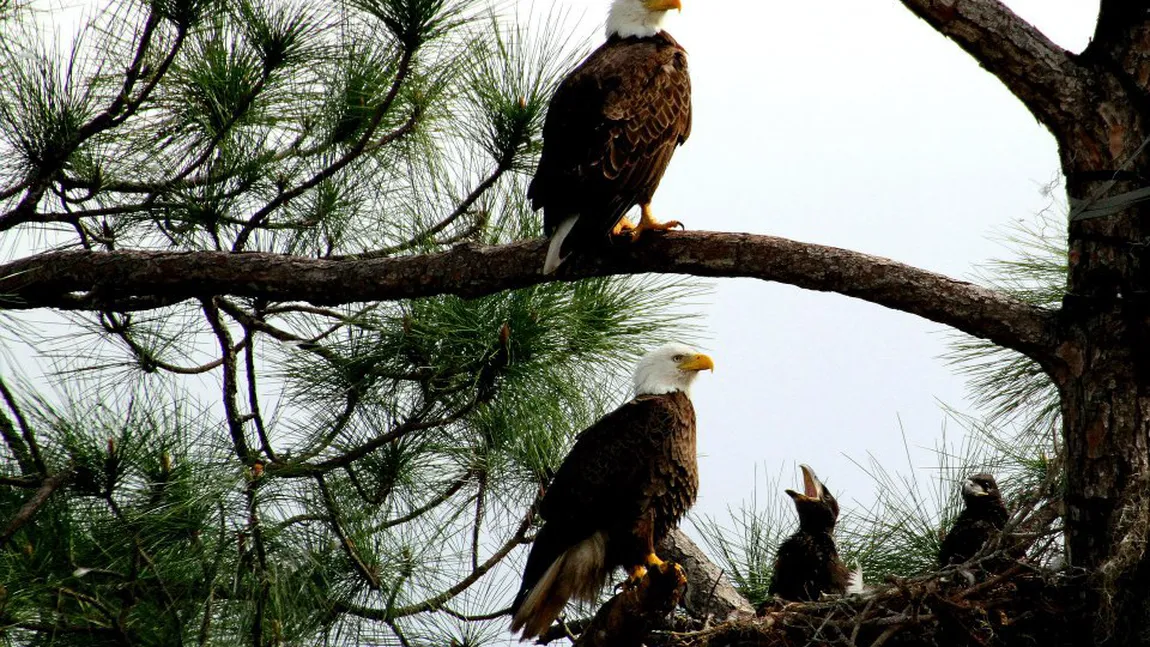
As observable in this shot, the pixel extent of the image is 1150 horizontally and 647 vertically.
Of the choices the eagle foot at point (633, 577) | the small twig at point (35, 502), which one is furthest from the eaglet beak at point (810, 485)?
the small twig at point (35, 502)

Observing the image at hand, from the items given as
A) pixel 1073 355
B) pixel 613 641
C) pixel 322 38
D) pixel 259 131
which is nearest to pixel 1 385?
pixel 259 131

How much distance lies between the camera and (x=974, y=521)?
430 centimetres

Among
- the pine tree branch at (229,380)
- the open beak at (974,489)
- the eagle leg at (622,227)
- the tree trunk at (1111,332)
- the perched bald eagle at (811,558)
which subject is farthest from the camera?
the perched bald eagle at (811,558)

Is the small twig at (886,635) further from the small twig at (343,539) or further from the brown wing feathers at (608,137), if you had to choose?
the small twig at (343,539)

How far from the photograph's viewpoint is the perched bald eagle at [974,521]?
4254mm

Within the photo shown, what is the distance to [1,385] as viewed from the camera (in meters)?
3.96

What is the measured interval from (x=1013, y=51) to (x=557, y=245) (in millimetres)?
1182

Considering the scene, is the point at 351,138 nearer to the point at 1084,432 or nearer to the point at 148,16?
the point at 148,16

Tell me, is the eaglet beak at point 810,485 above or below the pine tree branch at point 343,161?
below

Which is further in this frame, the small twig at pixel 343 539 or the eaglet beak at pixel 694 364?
the eaglet beak at pixel 694 364

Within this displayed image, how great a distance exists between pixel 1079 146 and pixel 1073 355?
501 millimetres

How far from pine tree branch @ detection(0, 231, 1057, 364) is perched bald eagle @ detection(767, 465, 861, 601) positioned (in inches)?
50.0

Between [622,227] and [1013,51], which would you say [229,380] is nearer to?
[622,227]

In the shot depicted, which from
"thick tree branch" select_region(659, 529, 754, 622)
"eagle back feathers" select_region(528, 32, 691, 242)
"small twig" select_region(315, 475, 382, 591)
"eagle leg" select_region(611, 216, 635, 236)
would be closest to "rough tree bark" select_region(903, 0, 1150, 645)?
"eagle back feathers" select_region(528, 32, 691, 242)
